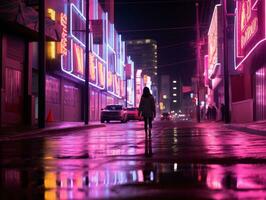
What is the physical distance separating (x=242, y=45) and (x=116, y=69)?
50.8 metres

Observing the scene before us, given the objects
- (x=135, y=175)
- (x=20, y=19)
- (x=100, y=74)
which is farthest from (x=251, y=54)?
(x=100, y=74)

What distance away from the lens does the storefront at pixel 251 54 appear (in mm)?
30797

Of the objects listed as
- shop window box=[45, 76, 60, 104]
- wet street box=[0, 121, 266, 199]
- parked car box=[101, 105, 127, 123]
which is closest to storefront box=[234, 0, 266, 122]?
parked car box=[101, 105, 127, 123]

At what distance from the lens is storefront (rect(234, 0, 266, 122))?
3080 centimetres

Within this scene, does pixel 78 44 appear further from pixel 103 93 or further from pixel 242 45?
pixel 103 93

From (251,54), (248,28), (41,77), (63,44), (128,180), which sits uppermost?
(63,44)

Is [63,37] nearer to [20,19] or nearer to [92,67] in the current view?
[20,19]

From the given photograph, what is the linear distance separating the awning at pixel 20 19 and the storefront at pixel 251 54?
1244 centimetres

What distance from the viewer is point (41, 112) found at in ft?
91.1

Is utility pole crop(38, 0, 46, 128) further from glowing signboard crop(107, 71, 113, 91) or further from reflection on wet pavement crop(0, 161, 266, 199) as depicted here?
glowing signboard crop(107, 71, 113, 91)

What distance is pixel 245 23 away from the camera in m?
36.9

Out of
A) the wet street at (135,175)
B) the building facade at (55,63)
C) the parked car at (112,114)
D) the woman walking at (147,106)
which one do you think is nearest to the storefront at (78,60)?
the building facade at (55,63)

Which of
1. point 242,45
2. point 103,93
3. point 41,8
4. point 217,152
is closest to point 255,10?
point 242,45

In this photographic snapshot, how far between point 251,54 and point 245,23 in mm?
2222
